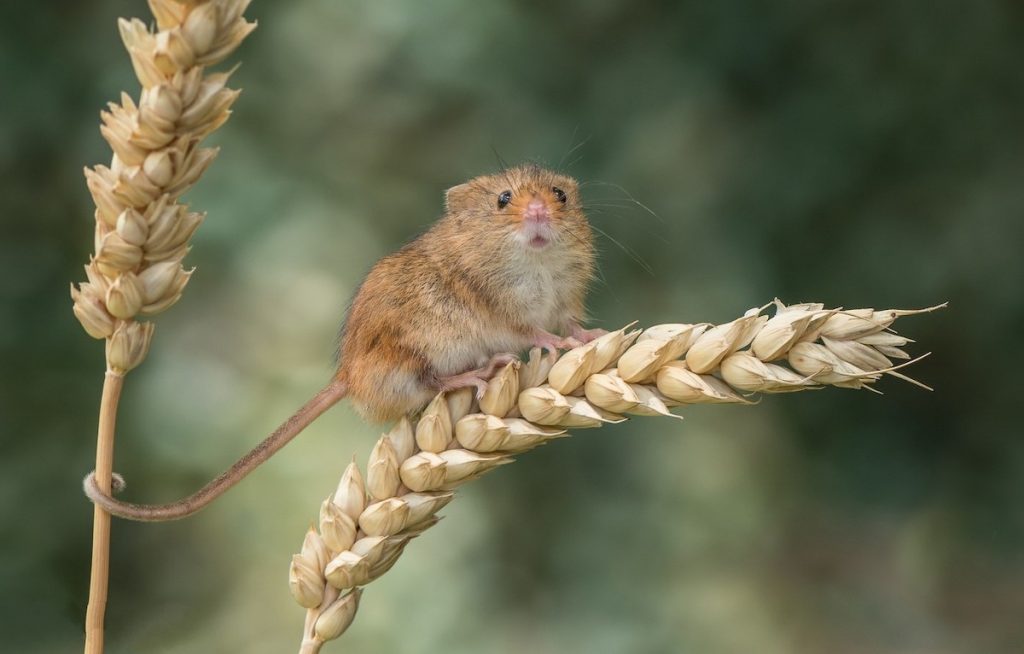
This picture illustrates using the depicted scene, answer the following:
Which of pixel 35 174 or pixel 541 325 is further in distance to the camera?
pixel 35 174

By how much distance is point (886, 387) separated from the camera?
3238 mm

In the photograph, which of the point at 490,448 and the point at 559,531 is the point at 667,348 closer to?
the point at 490,448

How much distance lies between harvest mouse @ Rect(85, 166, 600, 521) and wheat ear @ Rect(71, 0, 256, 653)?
0.54m

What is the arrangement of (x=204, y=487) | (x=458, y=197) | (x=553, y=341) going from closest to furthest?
(x=204, y=487) → (x=553, y=341) → (x=458, y=197)

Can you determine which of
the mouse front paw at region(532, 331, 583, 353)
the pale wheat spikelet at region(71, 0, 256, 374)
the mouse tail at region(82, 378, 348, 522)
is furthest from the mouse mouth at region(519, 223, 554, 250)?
the pale wheat spikelet at region(71, 0, 256, 374)

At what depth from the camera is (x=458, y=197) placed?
2127mm

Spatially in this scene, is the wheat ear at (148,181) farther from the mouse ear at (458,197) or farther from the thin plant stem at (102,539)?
the mouse ear at (458,197)

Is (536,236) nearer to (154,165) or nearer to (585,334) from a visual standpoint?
(585,334)

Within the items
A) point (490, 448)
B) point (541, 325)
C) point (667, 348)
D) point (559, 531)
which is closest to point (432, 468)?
point (490, 448)

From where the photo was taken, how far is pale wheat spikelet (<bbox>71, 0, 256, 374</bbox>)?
105 centimetres

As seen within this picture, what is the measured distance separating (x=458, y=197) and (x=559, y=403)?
841mm

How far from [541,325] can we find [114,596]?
172 centimetres

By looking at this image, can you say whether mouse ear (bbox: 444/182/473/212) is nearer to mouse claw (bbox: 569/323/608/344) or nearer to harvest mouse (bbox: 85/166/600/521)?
harvest mouse (bbox: 85/166/600/521)

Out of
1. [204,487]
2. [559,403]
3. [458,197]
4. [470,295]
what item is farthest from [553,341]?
[204,487]
